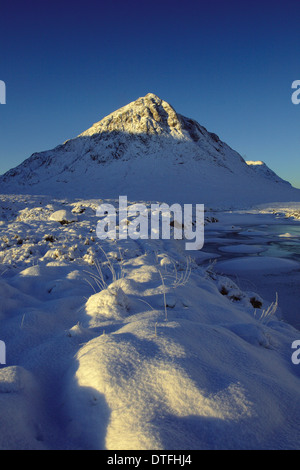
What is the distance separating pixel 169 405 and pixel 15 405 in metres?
0.77

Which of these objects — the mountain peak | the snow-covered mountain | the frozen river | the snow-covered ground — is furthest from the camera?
the mountain peak

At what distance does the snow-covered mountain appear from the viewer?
157ft

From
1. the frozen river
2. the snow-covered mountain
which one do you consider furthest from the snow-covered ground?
the snow-covered mountain

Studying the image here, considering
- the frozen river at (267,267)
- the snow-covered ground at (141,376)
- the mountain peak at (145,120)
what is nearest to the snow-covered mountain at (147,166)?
the mountain peak at (145,120)

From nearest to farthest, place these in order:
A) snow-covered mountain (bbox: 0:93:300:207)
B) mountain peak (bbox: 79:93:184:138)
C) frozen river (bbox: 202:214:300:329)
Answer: frozen river (bbox: 202:214:300:329), snow-covered mountain (bbox: 0:93:300:207), mountain peak (bbox: 79:93:184:138)

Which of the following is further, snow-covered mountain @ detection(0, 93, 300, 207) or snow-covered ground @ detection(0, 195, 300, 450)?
snow-covered mountain @ detection(0, 93, 300, 207)

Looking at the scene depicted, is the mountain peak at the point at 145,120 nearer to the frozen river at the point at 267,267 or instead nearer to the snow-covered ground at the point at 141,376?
the frozen river at the point at 267,267

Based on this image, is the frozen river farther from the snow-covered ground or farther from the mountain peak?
the mountain peak

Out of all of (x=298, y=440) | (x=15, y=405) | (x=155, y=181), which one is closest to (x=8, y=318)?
(x=15, y=405)

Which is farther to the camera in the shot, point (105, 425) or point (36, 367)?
point (36, 367)

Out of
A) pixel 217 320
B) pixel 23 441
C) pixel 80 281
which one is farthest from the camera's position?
pixel 80 281

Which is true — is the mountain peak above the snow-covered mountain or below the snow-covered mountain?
above

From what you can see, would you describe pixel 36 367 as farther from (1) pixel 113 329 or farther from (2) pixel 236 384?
(2) pixel 236 384

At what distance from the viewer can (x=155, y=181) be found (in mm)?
50688
